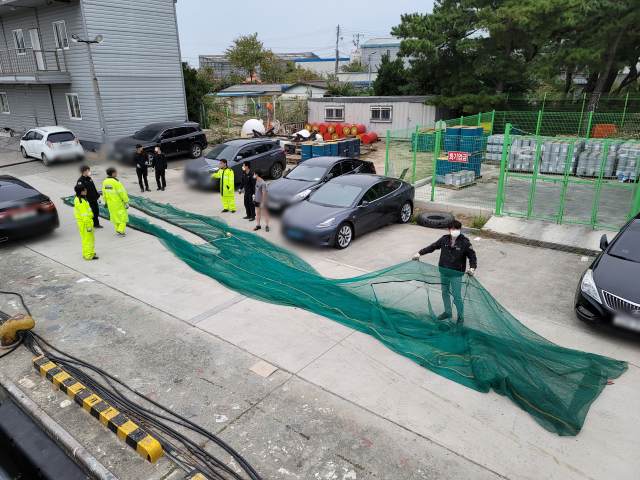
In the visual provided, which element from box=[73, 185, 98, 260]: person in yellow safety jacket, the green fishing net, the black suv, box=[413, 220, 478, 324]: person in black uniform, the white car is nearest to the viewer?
the green fishing net

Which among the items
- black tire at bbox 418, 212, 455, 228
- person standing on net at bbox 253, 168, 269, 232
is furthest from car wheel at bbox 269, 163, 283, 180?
black tire at bbox 418, 212, 455, 228

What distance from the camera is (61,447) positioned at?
4637mm

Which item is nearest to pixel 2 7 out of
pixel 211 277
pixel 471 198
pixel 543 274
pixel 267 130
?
pixel 267 130

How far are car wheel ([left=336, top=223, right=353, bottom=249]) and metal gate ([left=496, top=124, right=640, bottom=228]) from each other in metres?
4.25

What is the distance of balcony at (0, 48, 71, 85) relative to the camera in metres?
20.1

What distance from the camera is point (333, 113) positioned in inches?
1079

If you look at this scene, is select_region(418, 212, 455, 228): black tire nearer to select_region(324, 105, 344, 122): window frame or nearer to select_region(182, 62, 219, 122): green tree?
select_region(324, 105, 344, 122): window frame

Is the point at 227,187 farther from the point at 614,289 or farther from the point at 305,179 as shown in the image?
the point at 614,289

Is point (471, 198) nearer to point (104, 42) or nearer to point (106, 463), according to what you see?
point (106, 463)

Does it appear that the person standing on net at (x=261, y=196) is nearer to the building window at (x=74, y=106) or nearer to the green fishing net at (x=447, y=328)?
the green fishing net at (x=447, y=328)

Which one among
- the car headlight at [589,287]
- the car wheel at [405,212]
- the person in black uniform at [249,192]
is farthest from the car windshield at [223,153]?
the car headlight at [589,287]

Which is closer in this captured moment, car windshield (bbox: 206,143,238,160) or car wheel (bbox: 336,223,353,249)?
car wheel (bbox: 336,223,353,249)

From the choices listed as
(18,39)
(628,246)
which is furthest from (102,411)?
(18,39)

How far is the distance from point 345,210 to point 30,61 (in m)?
20.0
